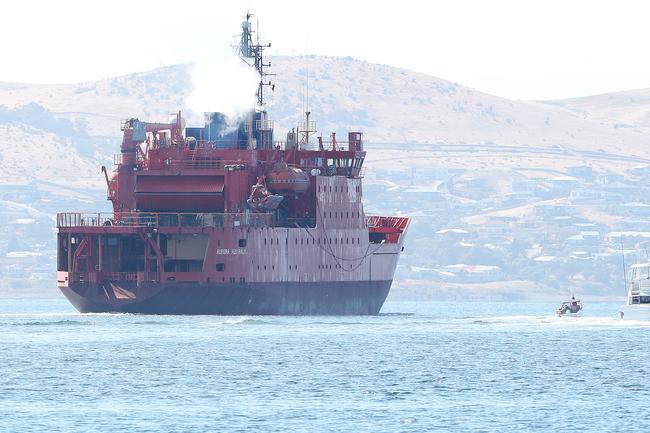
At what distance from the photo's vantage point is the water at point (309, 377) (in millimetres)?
74312

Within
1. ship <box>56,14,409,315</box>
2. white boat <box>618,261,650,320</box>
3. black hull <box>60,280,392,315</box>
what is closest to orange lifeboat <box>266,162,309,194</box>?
ship <box>56,14,409,315</box>

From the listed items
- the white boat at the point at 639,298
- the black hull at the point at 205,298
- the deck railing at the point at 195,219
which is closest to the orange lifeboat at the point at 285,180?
the deck railing at the point at 195,219

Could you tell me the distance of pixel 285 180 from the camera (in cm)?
12950

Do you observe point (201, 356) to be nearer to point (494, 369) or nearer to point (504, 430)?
point (494, 369)

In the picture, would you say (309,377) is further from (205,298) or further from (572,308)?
(572,308)

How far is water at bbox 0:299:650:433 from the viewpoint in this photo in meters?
74.3

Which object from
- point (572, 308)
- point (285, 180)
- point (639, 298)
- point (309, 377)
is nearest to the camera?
point (309, 377)

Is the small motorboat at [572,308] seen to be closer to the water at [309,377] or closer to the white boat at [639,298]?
the white boat at [639,298]

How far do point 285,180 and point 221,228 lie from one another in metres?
6.51

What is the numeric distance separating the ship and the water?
8.84ft

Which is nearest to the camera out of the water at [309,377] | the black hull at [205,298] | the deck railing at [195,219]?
the water at [309,377]

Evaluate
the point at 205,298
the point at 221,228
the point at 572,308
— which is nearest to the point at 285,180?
the point at 221,228

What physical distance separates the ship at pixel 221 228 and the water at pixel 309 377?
2.69 metres

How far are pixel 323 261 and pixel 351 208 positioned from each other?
15.6 feet
